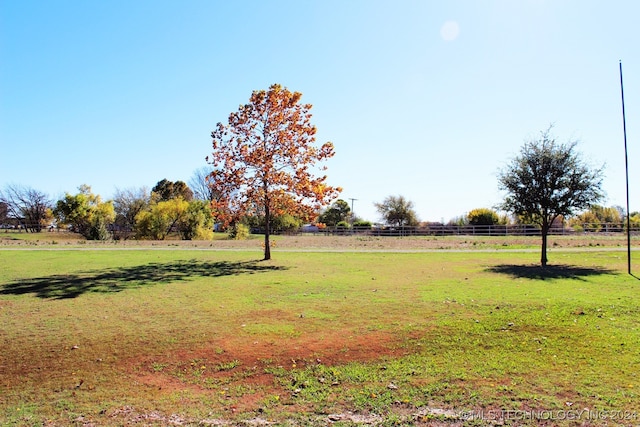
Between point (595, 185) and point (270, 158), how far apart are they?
594 inches

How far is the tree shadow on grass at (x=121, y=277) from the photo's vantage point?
12.9 metres

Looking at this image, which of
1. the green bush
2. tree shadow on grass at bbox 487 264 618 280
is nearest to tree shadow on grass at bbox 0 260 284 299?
tree shadow on grass at bbox 487 264 618 280

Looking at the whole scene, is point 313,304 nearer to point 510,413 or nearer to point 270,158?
point 510,413

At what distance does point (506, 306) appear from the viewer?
33.4 ft

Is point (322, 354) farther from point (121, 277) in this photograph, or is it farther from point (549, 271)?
point (549, 271)

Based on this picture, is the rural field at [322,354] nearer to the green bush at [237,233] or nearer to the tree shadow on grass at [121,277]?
the tree shadow on grass at [121,277]

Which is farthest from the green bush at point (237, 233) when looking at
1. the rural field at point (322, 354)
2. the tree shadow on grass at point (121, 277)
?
the rural field at point (322, 354)

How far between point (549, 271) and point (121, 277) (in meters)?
16.3

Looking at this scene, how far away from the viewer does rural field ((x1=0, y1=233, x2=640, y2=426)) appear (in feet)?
17.3

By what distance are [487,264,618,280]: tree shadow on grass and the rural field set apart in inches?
84.7

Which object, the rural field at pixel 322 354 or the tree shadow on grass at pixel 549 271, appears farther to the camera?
the tree shadow on grass at pixel 549 271

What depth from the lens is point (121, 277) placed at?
619 inches

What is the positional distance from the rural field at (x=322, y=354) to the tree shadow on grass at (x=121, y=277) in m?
0.23

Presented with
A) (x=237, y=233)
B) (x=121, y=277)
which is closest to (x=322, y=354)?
(x=121, y=277)
